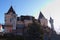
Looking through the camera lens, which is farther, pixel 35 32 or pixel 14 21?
pixel 14 21

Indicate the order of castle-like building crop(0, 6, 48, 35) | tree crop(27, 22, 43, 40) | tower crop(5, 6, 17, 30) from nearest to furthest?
1. tree crop(27, 22, 43, 40)
2. castle-like building crop(0, 6, 48, 35)
3. tower crop(5, 6, 17, 30)

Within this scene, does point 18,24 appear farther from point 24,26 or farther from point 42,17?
point 42,17

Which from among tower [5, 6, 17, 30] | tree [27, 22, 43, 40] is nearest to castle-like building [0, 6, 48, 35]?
tower [5, 6, 17, 30]

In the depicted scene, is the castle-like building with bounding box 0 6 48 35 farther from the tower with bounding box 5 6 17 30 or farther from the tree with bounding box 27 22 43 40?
the tree with bounding box 27 22 43 40

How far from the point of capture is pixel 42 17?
68.6 meters

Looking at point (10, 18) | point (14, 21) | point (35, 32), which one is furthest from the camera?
point (10, 18)

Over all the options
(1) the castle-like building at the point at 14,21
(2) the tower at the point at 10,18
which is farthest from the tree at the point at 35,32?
(2) the tower at the point at 10,18

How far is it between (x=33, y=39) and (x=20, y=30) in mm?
11907

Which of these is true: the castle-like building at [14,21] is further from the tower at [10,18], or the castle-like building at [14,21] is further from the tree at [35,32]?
the tree at [35,32]

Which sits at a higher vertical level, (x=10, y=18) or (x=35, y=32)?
(x=10, y=18)

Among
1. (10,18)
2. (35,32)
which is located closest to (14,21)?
(10,18)

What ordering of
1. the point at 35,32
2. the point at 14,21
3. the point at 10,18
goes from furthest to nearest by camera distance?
the point at 10,18, the point at 14,21, the point at 35,32

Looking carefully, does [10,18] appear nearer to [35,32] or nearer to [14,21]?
[14,21]

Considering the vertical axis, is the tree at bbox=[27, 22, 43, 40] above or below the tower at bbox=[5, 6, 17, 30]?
below
